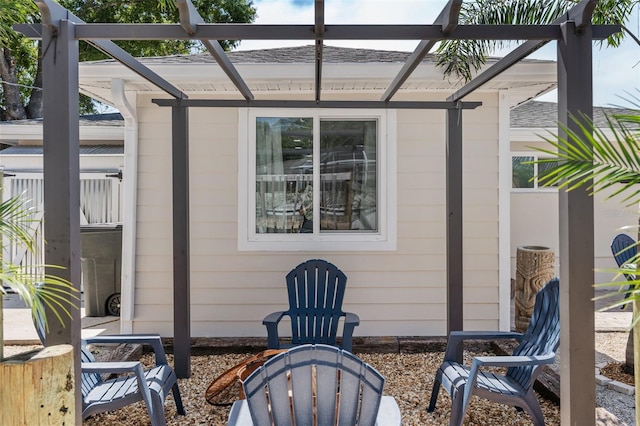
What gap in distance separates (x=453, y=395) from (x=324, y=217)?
221cm

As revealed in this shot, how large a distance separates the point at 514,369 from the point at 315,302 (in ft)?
5.42

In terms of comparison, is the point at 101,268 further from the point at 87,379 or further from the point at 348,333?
the point at 348,333

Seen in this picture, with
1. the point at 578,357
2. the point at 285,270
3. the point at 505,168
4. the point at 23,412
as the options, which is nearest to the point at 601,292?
the point at 505,168

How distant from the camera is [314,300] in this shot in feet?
12.5

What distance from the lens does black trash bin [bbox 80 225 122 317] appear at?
16.8ft

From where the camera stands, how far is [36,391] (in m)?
1.51

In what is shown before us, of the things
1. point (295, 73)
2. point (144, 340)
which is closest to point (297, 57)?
point (295, 73)

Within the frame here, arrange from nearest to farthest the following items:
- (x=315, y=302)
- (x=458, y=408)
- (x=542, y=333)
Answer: (x=458, y=408), (x=542, y=333), (x=315, y=302)

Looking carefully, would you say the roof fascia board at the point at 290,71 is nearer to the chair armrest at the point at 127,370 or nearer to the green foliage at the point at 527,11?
the green foliage at the point at 527,11

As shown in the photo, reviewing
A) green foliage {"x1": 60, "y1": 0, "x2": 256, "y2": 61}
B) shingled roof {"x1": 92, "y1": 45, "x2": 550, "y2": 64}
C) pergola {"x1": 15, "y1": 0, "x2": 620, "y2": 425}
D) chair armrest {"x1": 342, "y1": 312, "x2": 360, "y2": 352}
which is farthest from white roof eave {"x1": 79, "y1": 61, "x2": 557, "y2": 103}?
green foliage {"x1": 60, "y1": 0, "x2": 256, "y2": 61}

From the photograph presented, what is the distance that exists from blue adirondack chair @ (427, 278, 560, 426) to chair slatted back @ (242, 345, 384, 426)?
3.09 feet

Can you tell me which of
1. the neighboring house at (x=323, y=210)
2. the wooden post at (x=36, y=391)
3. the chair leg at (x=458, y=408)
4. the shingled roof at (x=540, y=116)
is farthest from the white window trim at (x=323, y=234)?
the shingled roof at (x=540, y=116)

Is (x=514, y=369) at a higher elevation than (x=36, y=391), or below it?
below

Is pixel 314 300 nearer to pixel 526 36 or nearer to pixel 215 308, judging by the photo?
pixel 215 308
